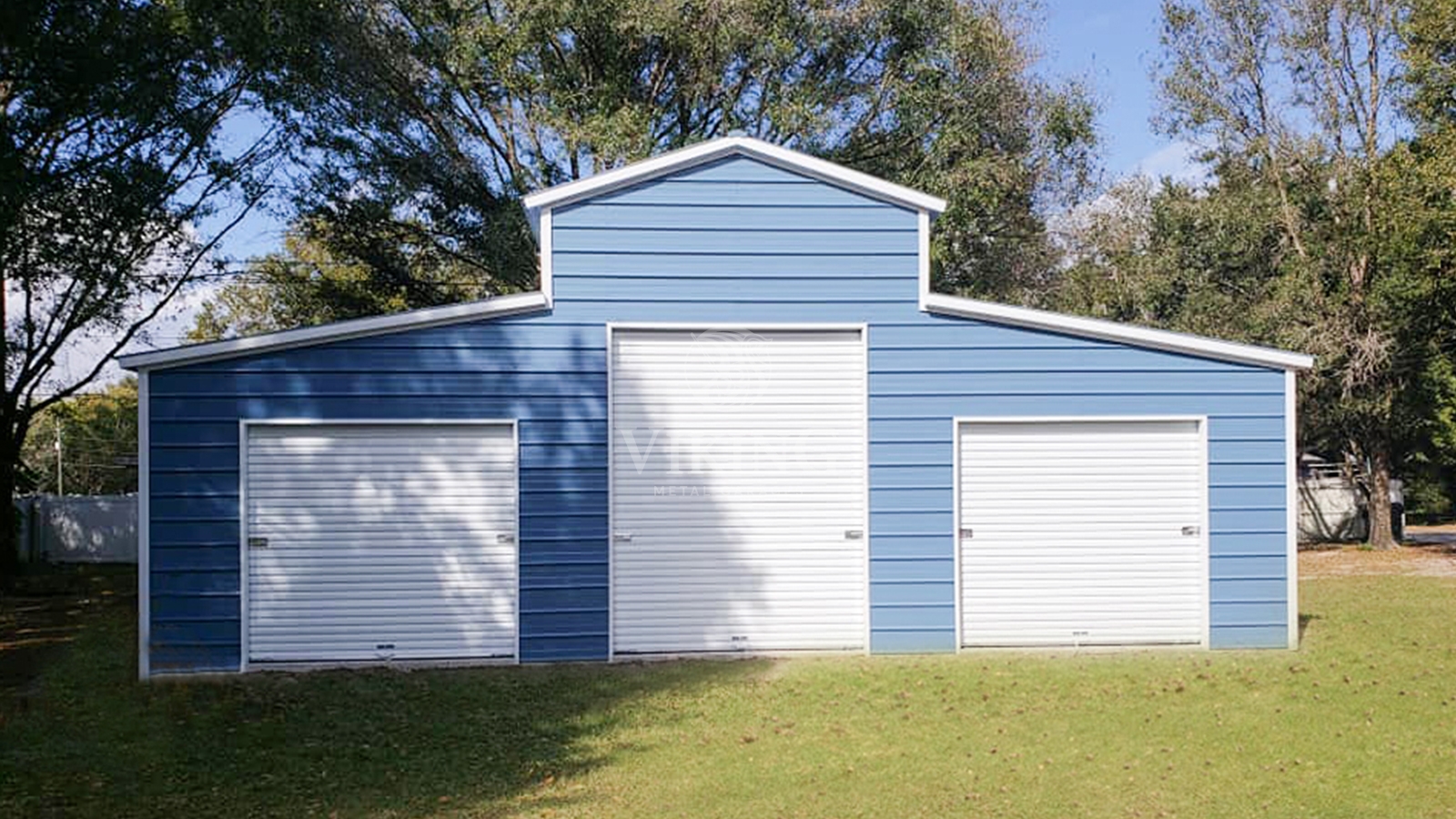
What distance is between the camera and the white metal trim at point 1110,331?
1115cm

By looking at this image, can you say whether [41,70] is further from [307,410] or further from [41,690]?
[41,690]

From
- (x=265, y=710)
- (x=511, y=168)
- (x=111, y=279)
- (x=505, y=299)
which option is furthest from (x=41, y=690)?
(x=511, y=168)

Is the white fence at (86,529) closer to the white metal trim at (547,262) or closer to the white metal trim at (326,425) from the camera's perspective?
the white metal trim at (326,425)

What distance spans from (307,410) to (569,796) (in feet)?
17.6

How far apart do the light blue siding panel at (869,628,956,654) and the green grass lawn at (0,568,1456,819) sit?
31 centimetres

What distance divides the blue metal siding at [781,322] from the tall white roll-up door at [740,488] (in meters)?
0.21

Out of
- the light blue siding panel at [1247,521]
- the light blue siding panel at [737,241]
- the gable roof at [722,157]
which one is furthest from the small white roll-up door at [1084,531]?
the gable roof at [722,157]

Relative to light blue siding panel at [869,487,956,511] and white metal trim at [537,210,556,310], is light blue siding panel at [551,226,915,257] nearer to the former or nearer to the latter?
white metal trim at [537,210,556,310]

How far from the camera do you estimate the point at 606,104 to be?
64.0 ft

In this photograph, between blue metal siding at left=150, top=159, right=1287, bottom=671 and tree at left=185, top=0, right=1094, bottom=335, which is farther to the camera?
tree at left=185, top=0, right=1094, bottom=335

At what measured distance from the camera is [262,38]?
1728 cm

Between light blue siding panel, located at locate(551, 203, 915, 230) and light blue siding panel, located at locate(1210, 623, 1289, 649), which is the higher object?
light blue siding panel, located at locate(551, 203, 915, 230)

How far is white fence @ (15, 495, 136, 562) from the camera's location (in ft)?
84.4

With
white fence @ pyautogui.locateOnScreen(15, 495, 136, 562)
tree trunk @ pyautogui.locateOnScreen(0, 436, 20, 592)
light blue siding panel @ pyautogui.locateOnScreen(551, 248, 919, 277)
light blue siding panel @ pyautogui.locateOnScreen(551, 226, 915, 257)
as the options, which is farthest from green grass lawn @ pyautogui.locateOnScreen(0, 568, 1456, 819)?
white fence @ pyautogui.locateOnScreen(15, 495, 136, 562)
